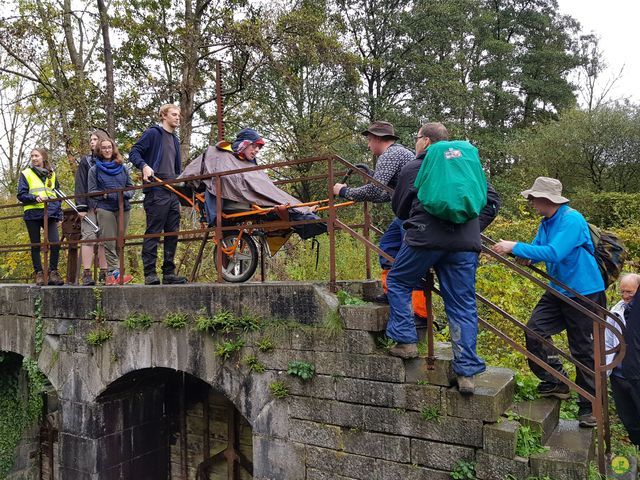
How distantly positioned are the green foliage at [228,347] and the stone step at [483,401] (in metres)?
2.00

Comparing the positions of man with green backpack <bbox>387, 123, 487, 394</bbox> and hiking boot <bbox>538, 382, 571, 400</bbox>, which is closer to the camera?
man with green backpack <bbox>387, 123, 487, 394</bbox>

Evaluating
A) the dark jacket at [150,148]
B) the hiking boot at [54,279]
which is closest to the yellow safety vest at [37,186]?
the hiking boot at [54,279]

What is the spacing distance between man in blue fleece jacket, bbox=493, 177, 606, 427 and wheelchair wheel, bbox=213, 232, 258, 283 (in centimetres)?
267

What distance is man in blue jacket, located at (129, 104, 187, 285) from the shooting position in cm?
598

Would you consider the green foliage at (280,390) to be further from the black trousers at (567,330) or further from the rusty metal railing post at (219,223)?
the black trousers at (567,330)

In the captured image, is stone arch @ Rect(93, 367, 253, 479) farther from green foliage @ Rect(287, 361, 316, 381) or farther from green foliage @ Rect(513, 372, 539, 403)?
green foliage @ Rect(513, 372, 539, 403)

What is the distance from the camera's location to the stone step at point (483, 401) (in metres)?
3.69

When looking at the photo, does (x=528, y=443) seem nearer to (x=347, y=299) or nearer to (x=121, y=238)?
(x=347, y=299)

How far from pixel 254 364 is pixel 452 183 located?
8.22ft

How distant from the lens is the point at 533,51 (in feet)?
85.8

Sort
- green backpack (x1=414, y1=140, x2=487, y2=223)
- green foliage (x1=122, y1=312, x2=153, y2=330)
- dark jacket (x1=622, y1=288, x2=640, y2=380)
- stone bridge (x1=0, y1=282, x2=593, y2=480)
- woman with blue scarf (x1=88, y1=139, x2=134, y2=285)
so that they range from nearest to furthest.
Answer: green backpack (x1=414, y1=140, x2=487, y2=223), stone bridge (x1=0, y1=282, x2=593, y2=480), dark jacket (x1=622, y1=288, x2=640, y2=380), green foliage (x1=122, y1=312, x2=153, y2=330), woman with blue scarf (x1=88, y1=139, x2=134, y2=285)

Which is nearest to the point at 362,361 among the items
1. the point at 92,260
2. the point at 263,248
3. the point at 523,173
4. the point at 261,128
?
the point at 263,248

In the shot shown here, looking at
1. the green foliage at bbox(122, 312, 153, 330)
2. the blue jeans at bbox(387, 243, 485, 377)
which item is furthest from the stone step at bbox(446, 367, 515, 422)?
the green foliage at bbox(122, 312, 153, 330)

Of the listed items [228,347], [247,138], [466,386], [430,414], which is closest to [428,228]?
[466,386]
